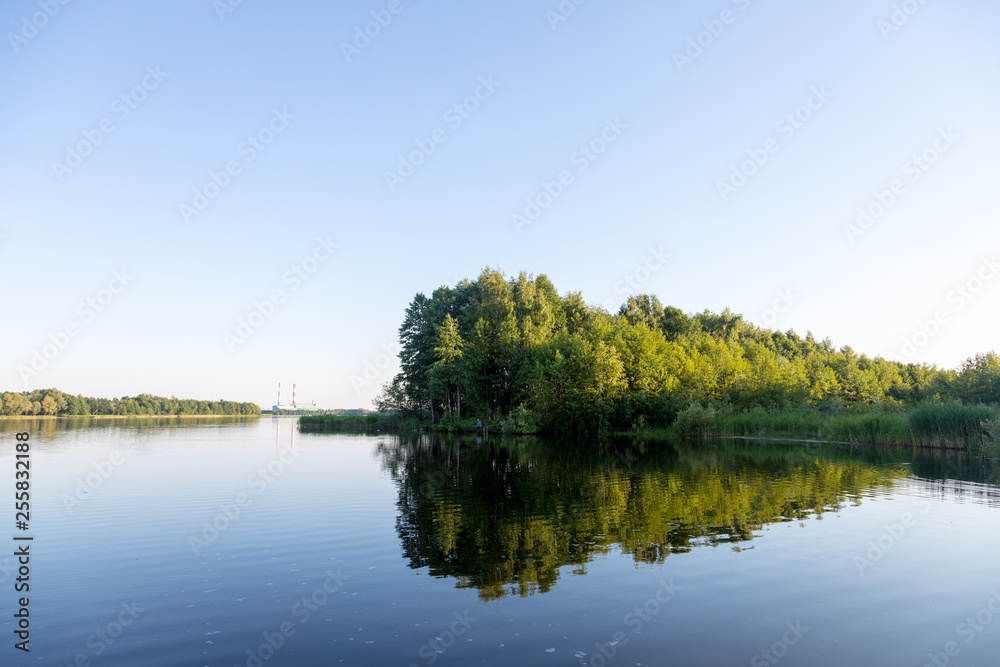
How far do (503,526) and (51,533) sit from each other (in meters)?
13.0

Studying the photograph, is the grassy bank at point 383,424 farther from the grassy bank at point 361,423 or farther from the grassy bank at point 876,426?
the grassy bank at point 876,426

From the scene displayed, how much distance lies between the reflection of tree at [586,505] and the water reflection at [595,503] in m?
0.05

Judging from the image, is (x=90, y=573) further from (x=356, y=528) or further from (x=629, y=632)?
(x=629, y=632)

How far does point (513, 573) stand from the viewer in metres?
11.3

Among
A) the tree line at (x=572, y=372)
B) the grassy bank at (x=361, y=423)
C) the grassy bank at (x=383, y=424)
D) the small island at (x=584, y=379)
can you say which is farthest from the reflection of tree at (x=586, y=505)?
the grassy bank at (x=361, y=423)

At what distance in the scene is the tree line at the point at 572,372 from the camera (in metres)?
68.5

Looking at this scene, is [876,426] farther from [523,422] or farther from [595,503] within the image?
[523,422]

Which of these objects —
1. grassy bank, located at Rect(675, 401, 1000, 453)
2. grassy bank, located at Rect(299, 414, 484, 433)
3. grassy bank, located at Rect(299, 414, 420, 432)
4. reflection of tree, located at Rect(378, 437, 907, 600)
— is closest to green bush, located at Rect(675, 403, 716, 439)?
grassy bank, located at Rect(675, 401, 1000, 453)

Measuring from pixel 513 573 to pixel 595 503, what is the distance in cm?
877

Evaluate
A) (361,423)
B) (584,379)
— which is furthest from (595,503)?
(361,423)

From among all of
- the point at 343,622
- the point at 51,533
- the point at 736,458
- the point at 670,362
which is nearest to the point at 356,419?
the point at 670,362

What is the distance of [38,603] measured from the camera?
32.1ft

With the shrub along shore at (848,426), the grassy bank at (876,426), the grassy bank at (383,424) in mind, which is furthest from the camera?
the grassy bank at (383,424)

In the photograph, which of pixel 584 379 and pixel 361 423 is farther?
pixel 361 423
